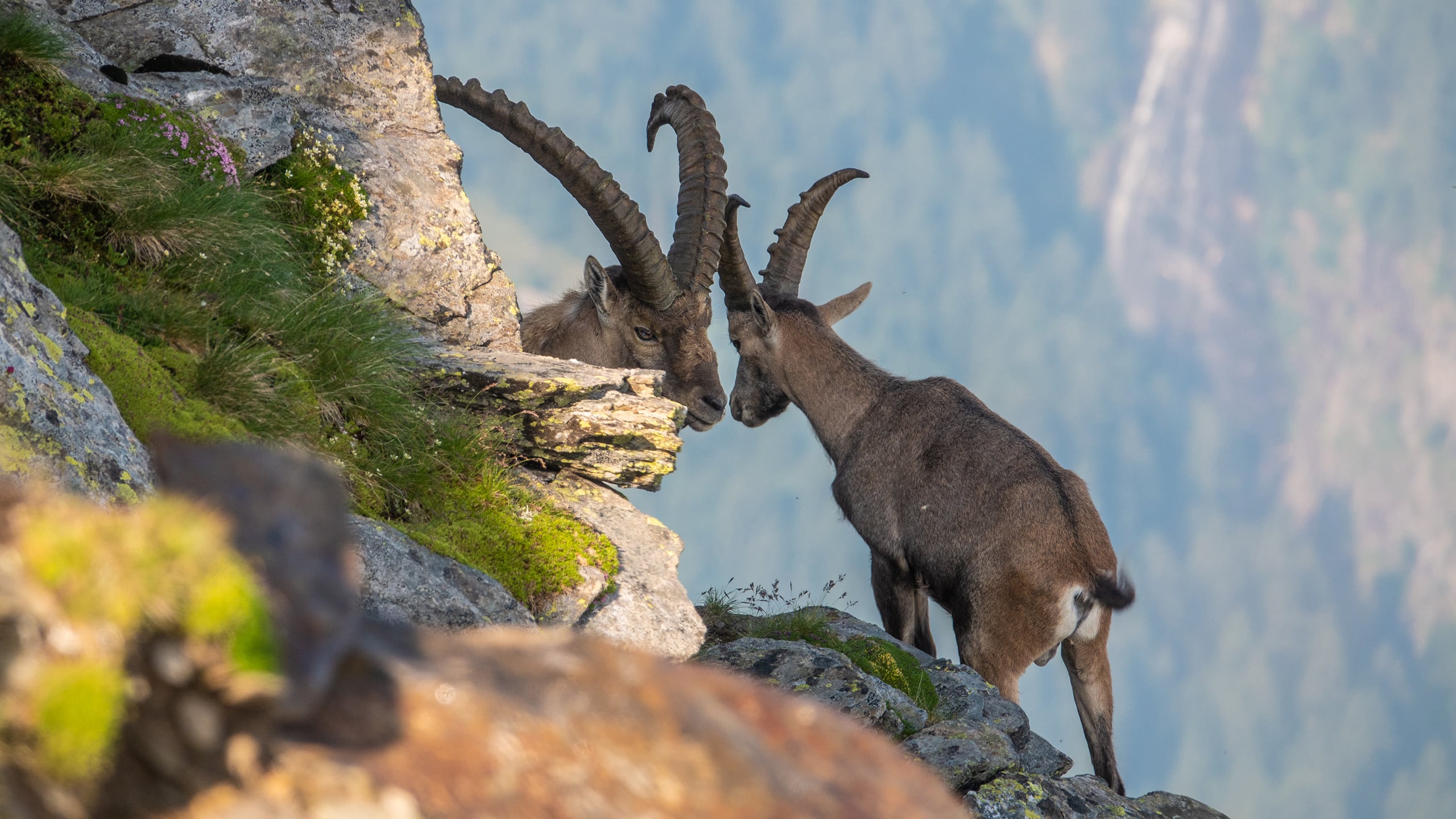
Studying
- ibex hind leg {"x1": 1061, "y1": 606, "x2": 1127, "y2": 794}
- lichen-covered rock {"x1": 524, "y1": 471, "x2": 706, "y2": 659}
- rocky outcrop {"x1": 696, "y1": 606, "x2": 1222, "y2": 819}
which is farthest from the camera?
ibex hind leg {"x1": 1061, "y1": 606, "x2": 1127, "y2": 794}

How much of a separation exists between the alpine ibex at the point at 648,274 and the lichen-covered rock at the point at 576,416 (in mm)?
3495

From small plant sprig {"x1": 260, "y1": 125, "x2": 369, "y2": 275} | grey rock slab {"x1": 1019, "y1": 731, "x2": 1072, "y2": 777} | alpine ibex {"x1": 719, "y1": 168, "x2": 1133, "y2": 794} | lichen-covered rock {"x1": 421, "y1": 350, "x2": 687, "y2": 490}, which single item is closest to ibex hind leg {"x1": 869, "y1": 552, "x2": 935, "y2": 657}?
alpine ibex {"x1": 719, "y1": 168, "x2": 1133, "y2": 794}

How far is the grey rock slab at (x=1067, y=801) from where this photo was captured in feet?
27.0

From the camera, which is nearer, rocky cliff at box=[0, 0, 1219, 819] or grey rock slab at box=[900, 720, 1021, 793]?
rocky cliff at box=[0, 0, 1219, 819]

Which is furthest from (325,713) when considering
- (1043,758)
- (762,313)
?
(762,313)

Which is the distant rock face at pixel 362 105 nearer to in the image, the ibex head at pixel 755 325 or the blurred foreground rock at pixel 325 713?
the ibex head at pixel 755 325

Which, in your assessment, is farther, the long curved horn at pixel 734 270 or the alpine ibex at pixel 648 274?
the long curved horn at pixel 734 270

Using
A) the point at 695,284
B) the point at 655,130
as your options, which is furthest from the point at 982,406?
the point at 655,130

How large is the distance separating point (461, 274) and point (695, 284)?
302 centimetres

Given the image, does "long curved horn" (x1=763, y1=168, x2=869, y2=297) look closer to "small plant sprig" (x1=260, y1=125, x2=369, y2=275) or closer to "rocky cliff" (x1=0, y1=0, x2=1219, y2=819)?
"rocky cliff" (x1=0, y1=0, x2=1219, y2=819)

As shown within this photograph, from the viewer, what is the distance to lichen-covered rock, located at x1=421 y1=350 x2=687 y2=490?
8.33 metres

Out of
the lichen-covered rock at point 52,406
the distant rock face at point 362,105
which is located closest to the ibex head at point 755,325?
the distant rock face at point 362,105

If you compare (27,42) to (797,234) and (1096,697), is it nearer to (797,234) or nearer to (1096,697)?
(797,234)

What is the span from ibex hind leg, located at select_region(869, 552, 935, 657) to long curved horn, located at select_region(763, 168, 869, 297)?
4.21 metres
